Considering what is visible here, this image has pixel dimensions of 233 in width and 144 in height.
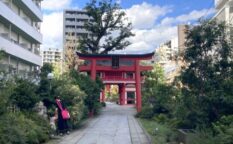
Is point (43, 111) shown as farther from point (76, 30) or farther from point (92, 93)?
point (76, 30)

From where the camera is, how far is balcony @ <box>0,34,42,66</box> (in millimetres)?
35631

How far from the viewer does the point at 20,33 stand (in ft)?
146

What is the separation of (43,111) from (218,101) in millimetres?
9608

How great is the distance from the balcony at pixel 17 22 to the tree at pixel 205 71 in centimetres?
2251

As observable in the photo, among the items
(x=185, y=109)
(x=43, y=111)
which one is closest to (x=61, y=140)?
Result: (x=43, y=111)

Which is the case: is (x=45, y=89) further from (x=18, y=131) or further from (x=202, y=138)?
(x=202, y=138)

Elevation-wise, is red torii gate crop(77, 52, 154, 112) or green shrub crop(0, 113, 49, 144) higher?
red torii gate crop(77, 52, 154, 112)

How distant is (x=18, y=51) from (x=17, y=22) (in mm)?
2746

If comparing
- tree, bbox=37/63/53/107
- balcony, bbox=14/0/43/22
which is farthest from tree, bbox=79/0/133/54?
tree, bbox=37/63/53/107

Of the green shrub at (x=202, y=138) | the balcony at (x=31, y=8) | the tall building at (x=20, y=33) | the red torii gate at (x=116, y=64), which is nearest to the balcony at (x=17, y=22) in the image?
the tall building at (x=20, y=33)

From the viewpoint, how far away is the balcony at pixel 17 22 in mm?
35500

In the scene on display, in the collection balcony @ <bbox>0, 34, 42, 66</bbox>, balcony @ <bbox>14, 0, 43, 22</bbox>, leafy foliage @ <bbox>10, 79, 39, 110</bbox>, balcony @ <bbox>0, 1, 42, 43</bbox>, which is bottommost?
leafy foliage @ <bbox>10, 79, 39, 110</bbox>

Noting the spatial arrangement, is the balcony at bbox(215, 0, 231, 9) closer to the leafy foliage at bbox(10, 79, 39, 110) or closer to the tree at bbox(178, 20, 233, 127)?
the tree at bbox(178, 20, 233, 127)

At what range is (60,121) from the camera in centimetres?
2012
